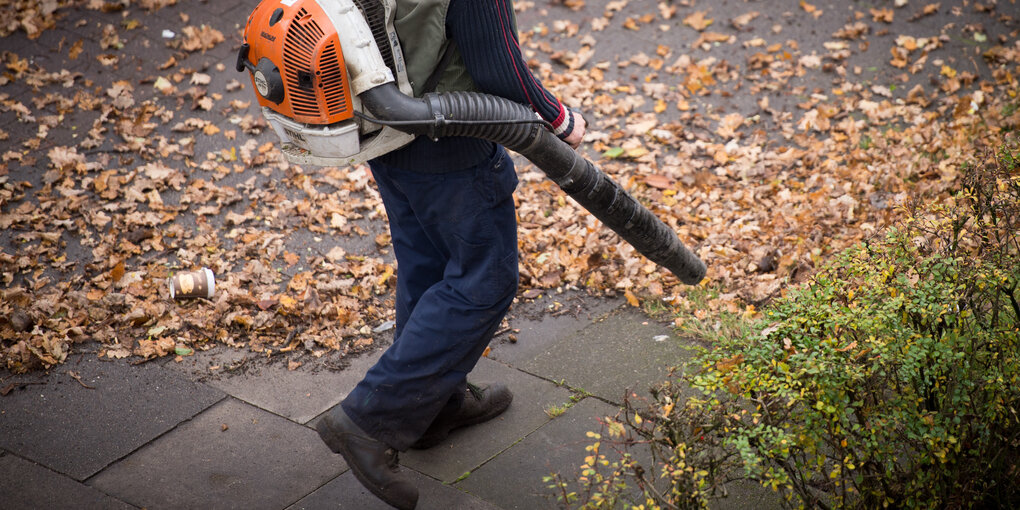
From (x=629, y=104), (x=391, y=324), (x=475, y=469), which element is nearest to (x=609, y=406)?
(x=475, y=469)

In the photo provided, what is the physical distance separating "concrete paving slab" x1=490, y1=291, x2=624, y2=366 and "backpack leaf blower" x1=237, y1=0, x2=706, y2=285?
5.10ft

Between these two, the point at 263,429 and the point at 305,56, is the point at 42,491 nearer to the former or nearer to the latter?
the point at 263,429

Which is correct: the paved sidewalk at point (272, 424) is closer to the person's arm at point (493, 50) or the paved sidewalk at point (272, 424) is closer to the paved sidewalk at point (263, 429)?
the paved sidewalk at point (263, 429)

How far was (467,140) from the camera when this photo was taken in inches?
110

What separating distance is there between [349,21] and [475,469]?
175 centimetres

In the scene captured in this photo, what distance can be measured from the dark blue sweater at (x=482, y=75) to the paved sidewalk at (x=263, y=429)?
3.39 ft

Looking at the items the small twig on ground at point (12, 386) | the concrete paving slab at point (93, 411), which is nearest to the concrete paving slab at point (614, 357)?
the concrete paving slab at point (93, 411)

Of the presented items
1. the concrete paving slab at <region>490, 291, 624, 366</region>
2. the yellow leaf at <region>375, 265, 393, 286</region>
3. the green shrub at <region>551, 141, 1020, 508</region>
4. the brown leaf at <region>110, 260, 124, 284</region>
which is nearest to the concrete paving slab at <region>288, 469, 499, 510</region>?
the green shrub at <region>551, 141, 1020, 508</region>

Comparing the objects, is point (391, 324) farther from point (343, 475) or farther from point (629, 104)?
point (629, 104)

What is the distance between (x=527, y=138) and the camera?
2.85m

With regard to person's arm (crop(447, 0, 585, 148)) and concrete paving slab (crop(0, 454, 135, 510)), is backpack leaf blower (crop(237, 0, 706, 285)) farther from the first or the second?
concrete paving slab (crop(0, 454, 135, 510))

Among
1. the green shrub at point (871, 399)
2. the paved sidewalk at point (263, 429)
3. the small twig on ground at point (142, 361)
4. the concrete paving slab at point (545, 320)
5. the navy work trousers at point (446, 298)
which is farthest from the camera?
the concrete paving slab at point (545, 320)

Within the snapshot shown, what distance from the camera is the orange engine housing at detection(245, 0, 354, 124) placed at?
2467 millimetres

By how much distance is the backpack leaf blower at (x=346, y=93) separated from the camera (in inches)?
97.6
